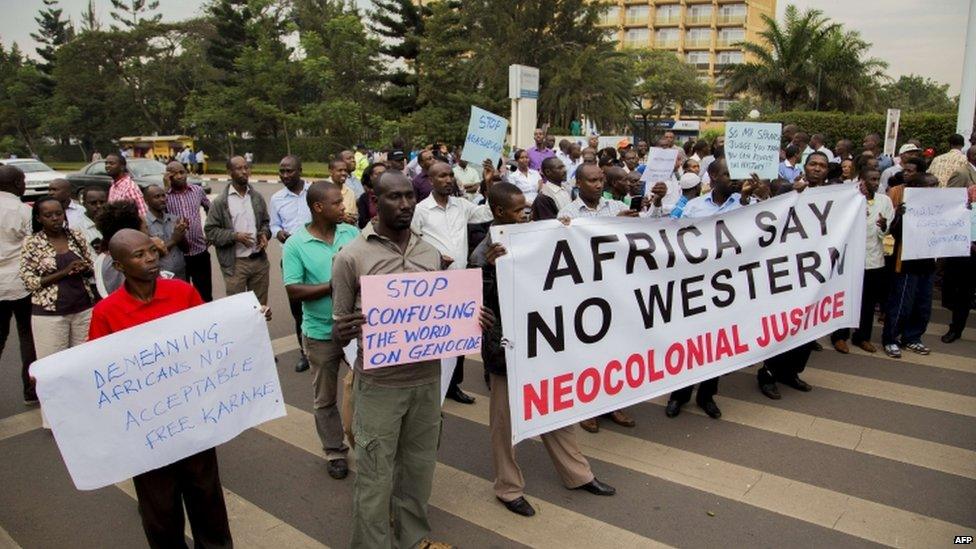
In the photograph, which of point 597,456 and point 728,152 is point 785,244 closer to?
point 728,152

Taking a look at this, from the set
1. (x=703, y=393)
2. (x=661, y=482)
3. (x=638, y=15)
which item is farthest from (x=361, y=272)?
(x=638, y=15)

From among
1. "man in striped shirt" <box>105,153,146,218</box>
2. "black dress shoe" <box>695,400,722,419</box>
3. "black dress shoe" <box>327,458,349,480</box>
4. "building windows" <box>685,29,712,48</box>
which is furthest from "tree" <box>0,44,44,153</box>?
"building windows" <box>685,29,712,48</box>

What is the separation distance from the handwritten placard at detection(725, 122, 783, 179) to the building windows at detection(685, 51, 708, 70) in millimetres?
78749

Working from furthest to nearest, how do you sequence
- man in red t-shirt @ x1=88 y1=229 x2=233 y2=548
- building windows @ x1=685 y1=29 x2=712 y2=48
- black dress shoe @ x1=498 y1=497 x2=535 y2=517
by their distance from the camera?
1. building windows @ x1=685 y1=29 x2=712 y2=48
2. black dress shoe @ x1=498 y1=497 x2=535 y2=517
3. man in red t-shirt @ x1=88 y1=229 x2=233 y2=548

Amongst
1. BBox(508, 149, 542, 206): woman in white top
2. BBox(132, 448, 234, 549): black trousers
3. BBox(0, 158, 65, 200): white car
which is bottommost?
BBox(132, 448, 234, 549): black trousers

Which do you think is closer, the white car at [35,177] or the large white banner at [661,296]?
the large white banner at [661,296]

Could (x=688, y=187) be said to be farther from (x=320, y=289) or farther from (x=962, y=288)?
(x=320, y=289)

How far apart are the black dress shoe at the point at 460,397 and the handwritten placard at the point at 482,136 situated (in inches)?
126

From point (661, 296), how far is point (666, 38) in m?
83.2

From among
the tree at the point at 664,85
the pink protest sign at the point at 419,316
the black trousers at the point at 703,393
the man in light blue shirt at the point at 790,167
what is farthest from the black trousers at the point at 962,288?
the tree at the point at 664,85

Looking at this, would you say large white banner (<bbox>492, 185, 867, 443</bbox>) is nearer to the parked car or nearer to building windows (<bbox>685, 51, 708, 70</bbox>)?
the parked car

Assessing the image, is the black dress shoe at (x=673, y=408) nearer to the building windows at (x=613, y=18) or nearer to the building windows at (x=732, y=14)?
the building windows at (x=613, y=18)

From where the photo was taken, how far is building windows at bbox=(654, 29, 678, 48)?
79.1 meters

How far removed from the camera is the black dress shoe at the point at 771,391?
556cm
